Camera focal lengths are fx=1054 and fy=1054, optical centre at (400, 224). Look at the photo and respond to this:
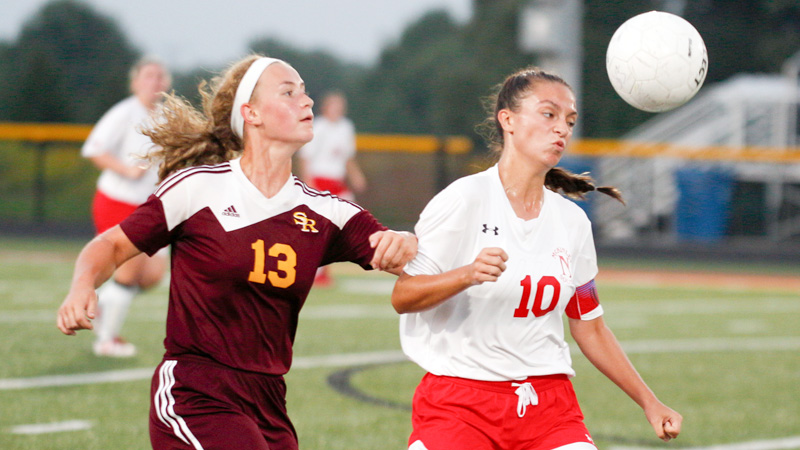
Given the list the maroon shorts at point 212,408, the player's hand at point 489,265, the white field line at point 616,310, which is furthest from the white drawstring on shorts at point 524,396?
the white field line at point 616,310

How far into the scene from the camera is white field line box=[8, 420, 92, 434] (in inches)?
218

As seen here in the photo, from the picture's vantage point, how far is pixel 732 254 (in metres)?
20.9

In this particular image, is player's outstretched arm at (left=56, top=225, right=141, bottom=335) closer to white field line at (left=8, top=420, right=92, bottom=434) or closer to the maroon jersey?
the maroon jersey

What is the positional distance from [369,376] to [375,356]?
90 centimetres

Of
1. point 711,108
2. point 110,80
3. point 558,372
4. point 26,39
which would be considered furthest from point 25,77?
point 558,372

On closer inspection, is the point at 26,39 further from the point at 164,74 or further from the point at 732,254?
the point at 164,74

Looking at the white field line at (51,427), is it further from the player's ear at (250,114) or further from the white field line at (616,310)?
the white field line at (616,310)

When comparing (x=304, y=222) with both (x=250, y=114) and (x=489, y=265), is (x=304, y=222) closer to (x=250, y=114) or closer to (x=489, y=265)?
(x=250, y=114)

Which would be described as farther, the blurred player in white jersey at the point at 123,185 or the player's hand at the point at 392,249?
the blurred player in white jersey at the point at 123,185

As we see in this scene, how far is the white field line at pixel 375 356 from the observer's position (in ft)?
22.7

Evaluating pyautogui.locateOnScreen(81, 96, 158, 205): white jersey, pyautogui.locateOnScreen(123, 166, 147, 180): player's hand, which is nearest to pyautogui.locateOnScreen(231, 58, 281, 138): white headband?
pyautogui.locateOnScreen(123, 166, 147, 180): player's hand

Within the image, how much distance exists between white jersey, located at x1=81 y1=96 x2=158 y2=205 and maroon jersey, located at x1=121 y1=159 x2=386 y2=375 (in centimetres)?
429

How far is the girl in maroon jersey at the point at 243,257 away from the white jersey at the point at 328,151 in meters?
9.61

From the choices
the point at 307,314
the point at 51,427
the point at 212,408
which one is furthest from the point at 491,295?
the point at 307,314
